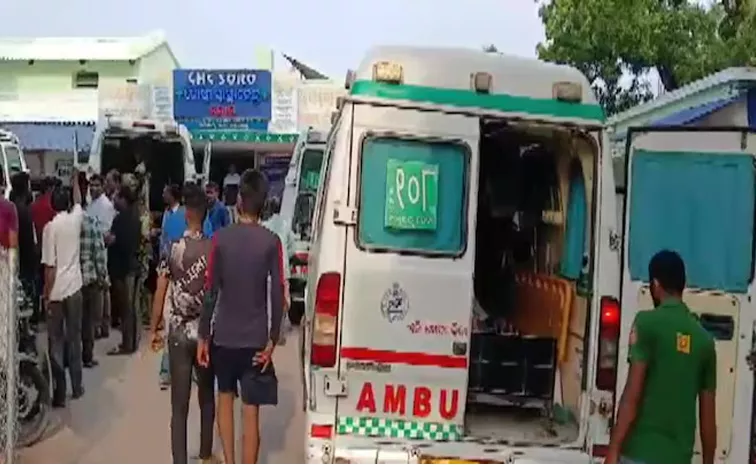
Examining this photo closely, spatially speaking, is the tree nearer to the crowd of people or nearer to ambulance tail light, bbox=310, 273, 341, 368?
the crowd of people

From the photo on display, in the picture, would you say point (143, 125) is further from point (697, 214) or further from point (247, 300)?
point (697, 214)

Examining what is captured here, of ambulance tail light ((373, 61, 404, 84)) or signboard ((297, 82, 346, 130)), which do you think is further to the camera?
signboard ((297, 82, 346, 130))

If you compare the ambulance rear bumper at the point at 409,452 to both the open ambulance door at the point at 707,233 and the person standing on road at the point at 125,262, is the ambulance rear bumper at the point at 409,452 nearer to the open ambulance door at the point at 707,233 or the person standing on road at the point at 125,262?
the open ambulance door at the point at 707,233

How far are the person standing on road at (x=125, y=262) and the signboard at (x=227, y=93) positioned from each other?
16.1m

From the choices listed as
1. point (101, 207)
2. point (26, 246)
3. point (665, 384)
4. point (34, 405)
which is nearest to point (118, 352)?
point (101, 207)

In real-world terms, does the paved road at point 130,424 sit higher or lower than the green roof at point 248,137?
lower

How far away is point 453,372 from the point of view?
6191 millimetres

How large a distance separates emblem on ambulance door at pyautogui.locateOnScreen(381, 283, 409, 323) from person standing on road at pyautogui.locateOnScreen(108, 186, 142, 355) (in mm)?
7065

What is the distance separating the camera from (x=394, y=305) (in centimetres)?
611

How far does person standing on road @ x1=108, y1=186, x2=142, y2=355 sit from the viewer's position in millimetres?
12742

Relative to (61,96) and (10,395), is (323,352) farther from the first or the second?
(61,96)

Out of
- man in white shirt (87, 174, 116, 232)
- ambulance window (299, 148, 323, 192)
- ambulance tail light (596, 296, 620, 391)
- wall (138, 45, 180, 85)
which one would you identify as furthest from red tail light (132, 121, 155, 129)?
wall (138, 45, 180, 85)

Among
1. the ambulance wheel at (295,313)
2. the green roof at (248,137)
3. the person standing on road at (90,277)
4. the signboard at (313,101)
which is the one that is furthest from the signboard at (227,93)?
the person standing on road at (90,277)

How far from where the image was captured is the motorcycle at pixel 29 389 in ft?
27.8
